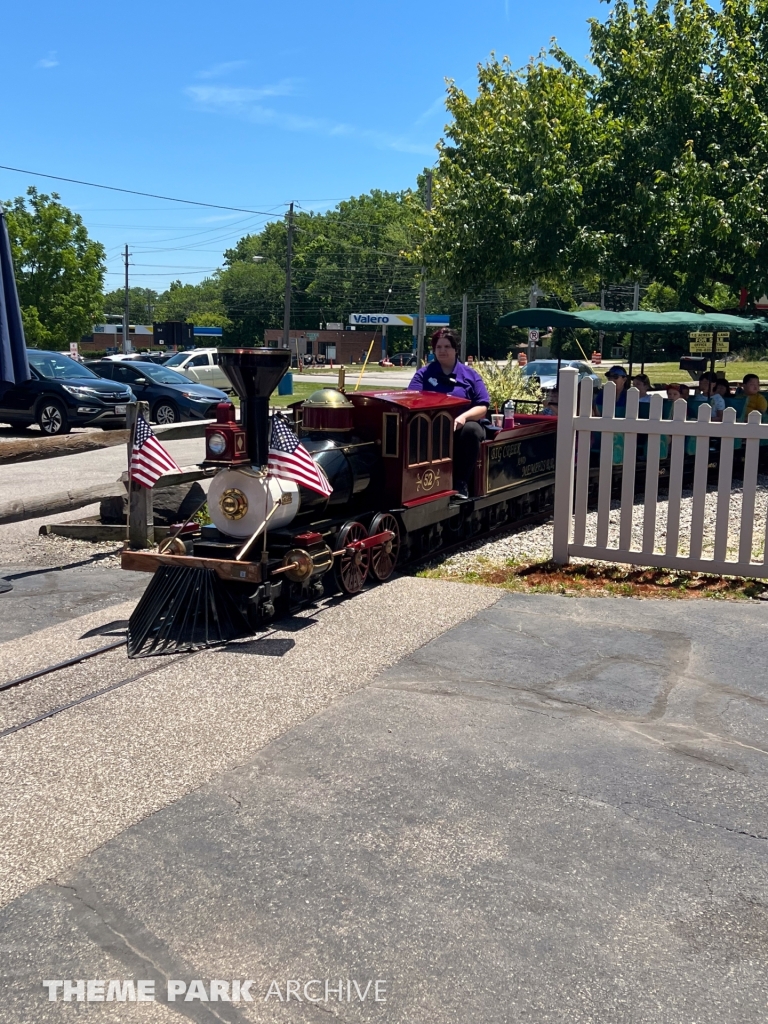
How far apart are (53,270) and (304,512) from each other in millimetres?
37950

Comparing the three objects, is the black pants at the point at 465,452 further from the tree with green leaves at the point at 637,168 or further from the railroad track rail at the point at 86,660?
the tree with green leaves at the point at 637,168

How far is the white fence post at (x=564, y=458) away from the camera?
8000 millimetres

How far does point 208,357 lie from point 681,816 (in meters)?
31.8

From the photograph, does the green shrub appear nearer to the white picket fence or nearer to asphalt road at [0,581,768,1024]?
the white picket fence

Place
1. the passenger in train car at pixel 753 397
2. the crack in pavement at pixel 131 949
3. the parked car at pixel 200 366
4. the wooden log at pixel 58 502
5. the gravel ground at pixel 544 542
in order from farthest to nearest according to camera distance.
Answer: the parked car at pixel 200 366, the passenger in train car at pixel 753 397, the gravel ground at pixel 544 542, the wooden log at pixel 58 502, the crack in pavement at pixel 131 949

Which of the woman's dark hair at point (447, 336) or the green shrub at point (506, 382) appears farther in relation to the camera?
the green shrub at point (506, 382)

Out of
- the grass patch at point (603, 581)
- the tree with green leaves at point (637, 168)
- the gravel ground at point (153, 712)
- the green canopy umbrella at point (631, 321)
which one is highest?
the tree with green leaves at point (637, 168)

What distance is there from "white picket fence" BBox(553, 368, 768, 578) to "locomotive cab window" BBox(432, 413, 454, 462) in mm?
986

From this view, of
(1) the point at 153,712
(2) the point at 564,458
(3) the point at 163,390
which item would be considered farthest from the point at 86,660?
(3) the point at 163,390

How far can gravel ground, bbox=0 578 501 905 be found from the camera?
394cm

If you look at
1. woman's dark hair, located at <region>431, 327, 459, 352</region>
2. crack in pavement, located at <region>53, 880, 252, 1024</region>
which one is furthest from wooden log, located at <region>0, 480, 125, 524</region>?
crack in pavement, located at <region>53, 880, 252, 1024</region>

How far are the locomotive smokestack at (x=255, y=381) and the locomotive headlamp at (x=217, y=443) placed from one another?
0.60 ft

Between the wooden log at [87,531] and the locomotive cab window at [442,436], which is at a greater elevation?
the locomotive cab window at [442,436]

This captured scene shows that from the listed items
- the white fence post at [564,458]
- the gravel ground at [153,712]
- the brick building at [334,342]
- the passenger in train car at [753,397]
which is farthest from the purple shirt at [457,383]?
the brick building at [334,342]
